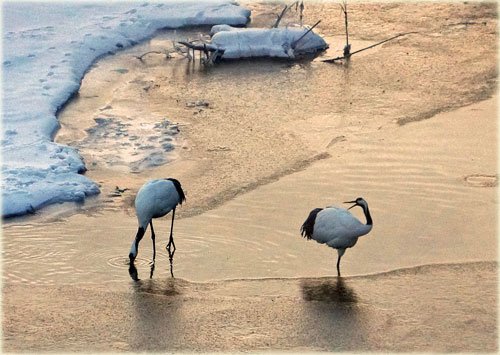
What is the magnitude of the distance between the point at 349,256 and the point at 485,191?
82.6 inches

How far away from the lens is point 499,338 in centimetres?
719

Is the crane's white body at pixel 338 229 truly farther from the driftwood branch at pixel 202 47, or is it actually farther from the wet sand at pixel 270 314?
the driftwood branch at pixel 202 47

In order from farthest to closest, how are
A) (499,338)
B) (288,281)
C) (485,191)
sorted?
(485,191)
(288,281)
(499,338)

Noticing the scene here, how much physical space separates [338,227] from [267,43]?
798cm

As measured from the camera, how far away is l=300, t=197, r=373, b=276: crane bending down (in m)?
8.74

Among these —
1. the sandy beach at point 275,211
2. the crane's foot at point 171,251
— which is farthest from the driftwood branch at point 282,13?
the crane's foot at point 171,251

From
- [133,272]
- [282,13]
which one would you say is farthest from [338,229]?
[282,13]

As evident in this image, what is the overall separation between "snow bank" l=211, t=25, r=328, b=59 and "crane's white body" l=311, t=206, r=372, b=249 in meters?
7.50

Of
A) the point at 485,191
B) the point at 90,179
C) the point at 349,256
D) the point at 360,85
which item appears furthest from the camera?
the point at 360,85

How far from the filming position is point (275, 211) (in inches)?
395

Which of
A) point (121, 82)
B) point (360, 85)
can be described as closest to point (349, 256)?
point (360, 85)

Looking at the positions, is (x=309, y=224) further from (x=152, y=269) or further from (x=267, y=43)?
(x=267, y=43)

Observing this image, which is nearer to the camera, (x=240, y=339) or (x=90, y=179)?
(x=240, y=339)

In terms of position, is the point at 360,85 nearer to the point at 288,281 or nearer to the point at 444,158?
the point at 444,158
